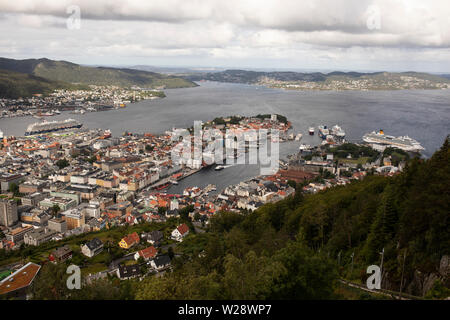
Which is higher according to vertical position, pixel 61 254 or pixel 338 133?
pixel 338 133

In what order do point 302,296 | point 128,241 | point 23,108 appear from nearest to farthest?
point 302,296 < point 128,241 < point 23,108

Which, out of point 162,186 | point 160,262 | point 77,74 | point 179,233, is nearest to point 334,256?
point 160,262

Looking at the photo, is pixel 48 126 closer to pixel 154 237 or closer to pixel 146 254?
pixel 154 237

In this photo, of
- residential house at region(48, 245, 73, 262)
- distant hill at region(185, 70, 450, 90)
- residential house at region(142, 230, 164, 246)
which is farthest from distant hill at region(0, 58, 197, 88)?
residential house at region(48, 245, 73, 262)

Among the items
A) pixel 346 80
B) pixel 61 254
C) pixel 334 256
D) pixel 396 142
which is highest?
pixel 346 80

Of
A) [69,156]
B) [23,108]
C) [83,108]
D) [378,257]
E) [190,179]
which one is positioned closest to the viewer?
[378,257]

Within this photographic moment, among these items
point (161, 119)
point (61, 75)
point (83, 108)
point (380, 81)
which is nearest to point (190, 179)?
point (161, 119)
